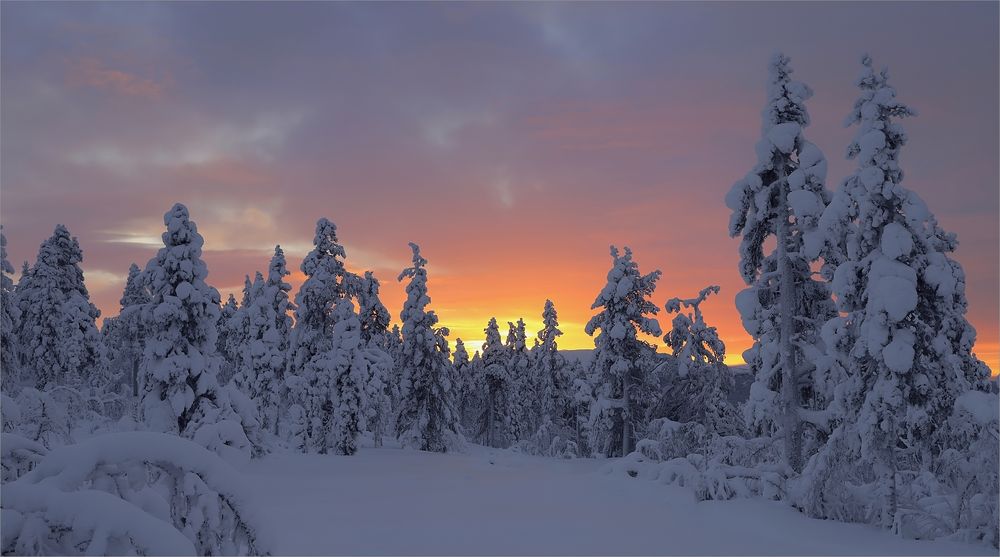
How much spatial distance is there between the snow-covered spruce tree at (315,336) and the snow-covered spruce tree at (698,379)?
2021 cm

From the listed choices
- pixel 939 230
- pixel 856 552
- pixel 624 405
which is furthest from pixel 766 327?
pixel 624 405

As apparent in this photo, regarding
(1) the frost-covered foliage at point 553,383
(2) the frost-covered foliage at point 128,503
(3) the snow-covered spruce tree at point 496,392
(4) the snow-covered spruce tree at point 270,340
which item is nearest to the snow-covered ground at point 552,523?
(2) the frost-covered foliage at point 128,503

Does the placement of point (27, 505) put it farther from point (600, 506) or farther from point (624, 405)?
point (624, 405)

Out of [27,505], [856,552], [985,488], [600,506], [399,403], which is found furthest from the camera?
[399,403]

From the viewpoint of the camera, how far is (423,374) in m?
46.0

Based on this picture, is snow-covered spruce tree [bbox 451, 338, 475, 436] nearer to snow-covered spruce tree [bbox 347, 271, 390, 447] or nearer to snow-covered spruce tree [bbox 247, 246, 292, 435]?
snow-covered spruce tree [bbox 347, 271, 390, 447]

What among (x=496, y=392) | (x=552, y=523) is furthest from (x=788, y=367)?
(x=496, y=392)

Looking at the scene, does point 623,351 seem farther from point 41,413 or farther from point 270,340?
point 41,413

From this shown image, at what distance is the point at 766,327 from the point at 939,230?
5353mm

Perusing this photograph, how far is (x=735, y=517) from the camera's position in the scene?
Result: 1455 centimetres

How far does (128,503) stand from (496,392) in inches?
2635

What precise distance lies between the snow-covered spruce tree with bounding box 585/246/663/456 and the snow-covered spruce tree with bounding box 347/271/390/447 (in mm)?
13097

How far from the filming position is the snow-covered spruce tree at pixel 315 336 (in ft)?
133

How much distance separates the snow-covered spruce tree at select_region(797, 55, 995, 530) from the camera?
14203mm
